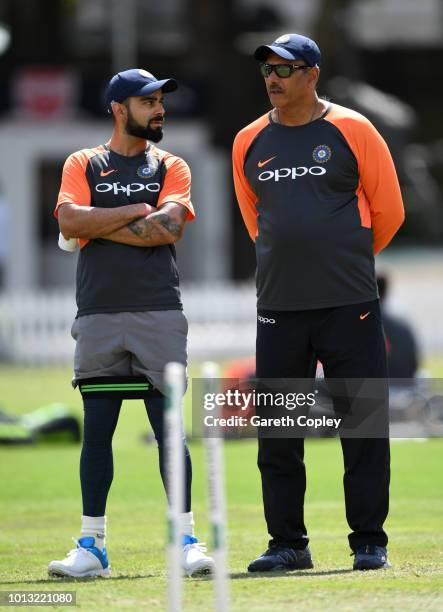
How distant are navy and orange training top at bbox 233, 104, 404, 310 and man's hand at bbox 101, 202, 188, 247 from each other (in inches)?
16.3

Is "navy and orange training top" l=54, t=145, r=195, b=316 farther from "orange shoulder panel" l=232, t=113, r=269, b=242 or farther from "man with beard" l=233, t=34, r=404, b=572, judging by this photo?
"man with beard" l=233, t=34, r=404, b=572

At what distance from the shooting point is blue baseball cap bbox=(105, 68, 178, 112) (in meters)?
7.25

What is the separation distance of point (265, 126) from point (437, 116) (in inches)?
1391

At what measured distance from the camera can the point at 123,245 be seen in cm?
718

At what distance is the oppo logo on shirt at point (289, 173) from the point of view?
7.09m

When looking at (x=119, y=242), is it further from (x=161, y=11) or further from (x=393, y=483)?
(x=161, y=11)

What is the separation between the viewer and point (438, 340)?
26359 millimetres

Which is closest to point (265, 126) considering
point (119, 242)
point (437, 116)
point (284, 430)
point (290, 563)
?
point (119, 242)

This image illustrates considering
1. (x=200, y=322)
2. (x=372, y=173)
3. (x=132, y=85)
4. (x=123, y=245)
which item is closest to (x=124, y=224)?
(x=123, y=245)

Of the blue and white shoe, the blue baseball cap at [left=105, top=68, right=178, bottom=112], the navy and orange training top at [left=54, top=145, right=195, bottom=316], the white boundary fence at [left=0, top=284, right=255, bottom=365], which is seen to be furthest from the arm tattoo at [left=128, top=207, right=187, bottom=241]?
the white boundary fence at [left=0, top=284, right=255, bottom=365]

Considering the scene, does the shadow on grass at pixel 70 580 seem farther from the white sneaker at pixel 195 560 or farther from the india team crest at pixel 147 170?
the india team crest at pixel 147 170

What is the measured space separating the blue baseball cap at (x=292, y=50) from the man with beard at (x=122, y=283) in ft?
1.60

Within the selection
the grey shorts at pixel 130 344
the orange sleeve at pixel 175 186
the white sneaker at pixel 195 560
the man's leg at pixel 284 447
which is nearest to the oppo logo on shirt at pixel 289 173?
the orange sleeve at pixel 175 186

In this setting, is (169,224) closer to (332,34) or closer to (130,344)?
(130,344)
